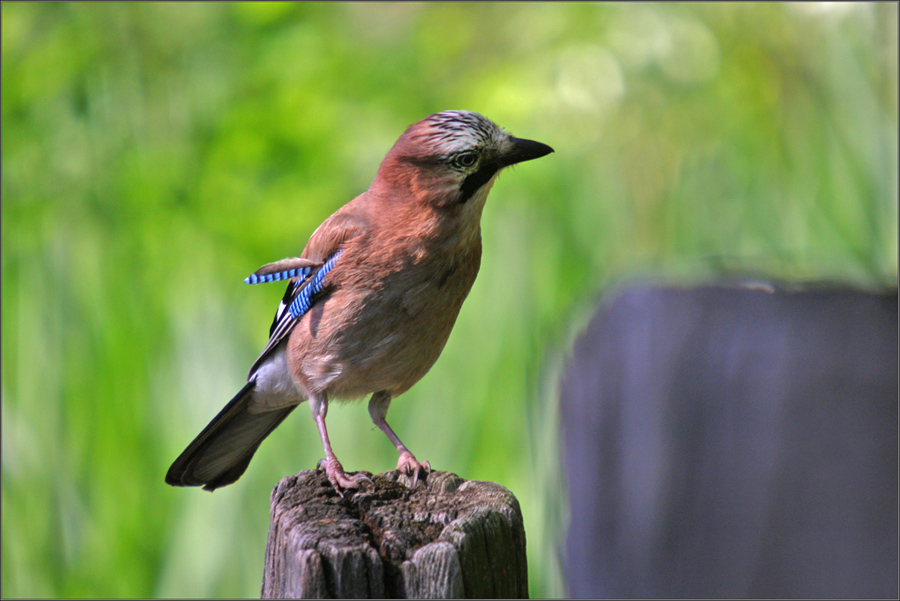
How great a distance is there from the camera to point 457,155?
2148mm

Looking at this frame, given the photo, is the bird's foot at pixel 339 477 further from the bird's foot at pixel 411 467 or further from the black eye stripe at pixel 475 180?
the black eye stripe at pixel 475 180

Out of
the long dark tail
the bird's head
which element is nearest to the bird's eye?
the bird's head

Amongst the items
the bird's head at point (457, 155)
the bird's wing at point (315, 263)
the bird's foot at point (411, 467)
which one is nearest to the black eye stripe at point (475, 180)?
the bird's head at point (457, 155)

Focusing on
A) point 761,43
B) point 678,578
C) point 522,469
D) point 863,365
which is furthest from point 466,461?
point 761,43

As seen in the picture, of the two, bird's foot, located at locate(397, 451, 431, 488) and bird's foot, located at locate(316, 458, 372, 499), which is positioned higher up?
bird's foot, located at locate(316, 458, 372, 499)

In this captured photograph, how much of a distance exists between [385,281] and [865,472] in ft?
4.66

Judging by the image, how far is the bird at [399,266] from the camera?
2.17 meters

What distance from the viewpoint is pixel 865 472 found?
2.36 metres

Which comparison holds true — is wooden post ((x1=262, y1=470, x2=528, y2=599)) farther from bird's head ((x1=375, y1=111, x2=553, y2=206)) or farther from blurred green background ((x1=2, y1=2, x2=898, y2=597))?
blurred green background ((x1=2, y1=2, x2=898, y2=597))

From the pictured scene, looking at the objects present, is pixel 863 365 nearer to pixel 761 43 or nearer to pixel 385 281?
pixel 385 281

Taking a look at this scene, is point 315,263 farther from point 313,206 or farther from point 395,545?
point 313,206

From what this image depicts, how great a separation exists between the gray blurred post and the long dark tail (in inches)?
45.0

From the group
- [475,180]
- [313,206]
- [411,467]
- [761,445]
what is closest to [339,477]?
[411,467]

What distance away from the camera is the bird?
7.11 feet
